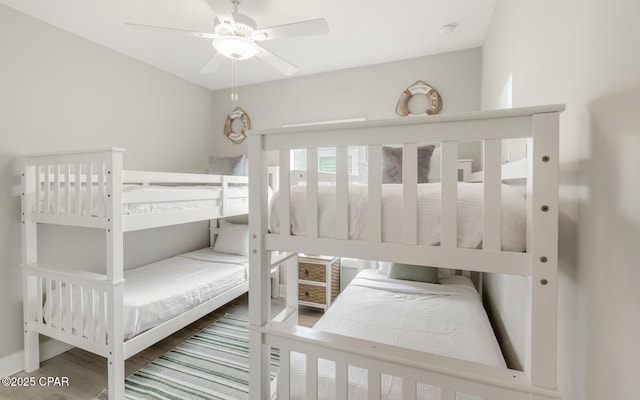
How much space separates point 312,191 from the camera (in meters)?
1.01

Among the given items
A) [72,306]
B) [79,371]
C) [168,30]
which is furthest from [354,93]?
[79,371]

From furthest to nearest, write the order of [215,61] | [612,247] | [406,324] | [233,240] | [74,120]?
[233,240] → [74,120] → [215,61] → [406,324] → [612,247]

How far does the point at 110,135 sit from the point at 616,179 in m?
3.35

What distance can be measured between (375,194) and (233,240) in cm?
270

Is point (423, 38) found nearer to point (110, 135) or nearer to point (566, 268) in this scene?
Result: point (566, 268)

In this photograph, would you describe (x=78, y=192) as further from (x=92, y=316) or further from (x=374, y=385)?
(x=374, y=385)

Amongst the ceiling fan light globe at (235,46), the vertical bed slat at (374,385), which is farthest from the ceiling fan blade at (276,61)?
the vertical bed slat at (374,385)

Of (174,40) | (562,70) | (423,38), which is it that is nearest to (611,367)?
(562,70)

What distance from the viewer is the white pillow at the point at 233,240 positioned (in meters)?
3.24

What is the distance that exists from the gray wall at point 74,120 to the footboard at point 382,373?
2.24m

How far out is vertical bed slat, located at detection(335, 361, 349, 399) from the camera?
3.17 feet

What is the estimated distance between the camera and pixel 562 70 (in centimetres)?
96

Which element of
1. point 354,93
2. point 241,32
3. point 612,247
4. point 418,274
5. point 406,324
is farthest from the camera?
point 354,93

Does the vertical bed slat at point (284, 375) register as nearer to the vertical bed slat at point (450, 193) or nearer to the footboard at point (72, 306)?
the vertical bed slat at point (450, 193)
